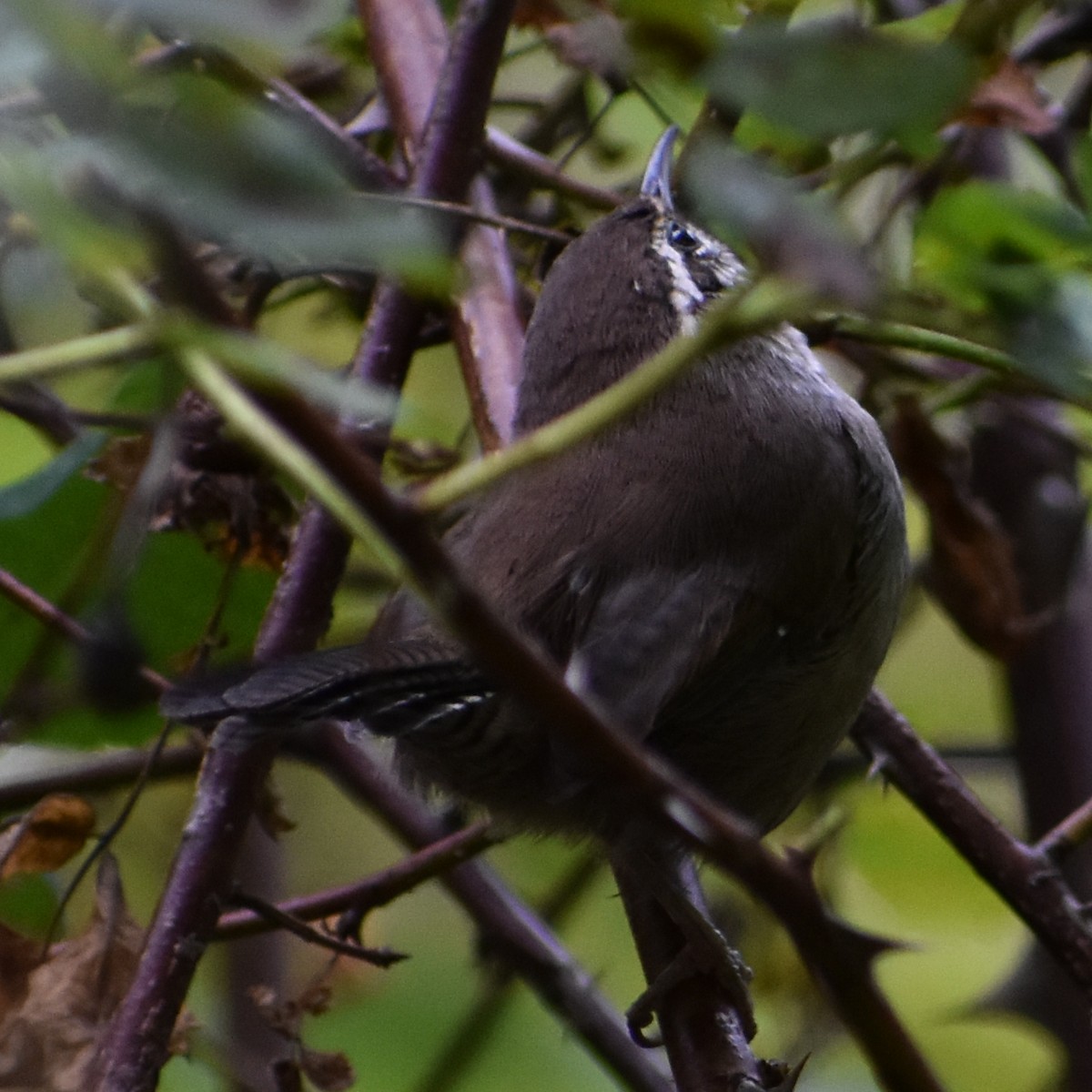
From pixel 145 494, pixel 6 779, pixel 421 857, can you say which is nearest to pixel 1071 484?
pixel 421 857

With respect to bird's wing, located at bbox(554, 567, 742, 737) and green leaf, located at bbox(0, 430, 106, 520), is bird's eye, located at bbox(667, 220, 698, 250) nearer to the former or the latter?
bird's wing, located at bbox(554, 567, 742, 737)

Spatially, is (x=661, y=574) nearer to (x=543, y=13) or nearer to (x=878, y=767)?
(x=878, y=767)

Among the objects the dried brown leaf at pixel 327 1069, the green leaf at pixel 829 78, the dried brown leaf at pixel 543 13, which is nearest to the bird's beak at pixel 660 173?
the dried brown leaf at pixel 543 13

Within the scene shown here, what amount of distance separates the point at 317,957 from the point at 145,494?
88.8 inches

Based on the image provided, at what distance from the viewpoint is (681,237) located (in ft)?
7.90

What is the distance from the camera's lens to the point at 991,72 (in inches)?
77.6

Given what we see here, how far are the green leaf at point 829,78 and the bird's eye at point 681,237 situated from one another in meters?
1.64

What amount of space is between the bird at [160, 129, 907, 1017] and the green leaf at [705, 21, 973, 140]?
106 cm

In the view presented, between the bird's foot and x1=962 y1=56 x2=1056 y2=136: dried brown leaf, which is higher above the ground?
x1=962 y1=56 x2=1056 y2=136: dried brown leaf

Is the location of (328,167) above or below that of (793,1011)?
below

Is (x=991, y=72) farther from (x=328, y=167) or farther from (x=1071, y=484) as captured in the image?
(x=328, y=167)

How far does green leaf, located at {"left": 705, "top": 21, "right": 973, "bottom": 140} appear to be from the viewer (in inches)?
28.0

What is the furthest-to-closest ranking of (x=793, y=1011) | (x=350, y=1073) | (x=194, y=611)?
1. (x=793, y=1011)
2. (x=194, y=611)
3. (x=350, y=1073)

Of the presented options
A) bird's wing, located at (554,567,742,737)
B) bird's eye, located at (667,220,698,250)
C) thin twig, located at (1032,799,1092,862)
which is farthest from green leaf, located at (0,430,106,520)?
thin twig, located at (1032,799,1092,862)
